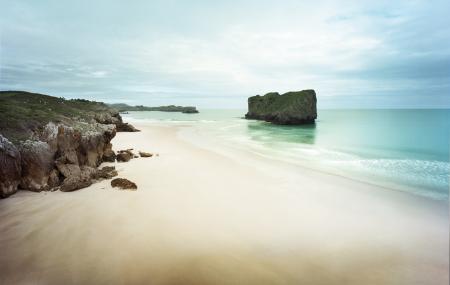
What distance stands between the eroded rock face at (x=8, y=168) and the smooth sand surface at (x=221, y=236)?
40 cm

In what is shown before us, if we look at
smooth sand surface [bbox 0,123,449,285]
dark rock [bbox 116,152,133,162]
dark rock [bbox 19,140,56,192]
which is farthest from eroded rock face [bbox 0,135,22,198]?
dark rock [bbox 116,152,133,162]

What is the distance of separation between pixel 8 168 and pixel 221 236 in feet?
21.9

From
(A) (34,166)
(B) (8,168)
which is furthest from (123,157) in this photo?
(B) (8,168)

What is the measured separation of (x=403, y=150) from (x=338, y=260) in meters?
21.5

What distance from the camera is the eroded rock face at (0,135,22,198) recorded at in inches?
297

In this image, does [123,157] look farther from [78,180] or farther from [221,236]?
[221,236]

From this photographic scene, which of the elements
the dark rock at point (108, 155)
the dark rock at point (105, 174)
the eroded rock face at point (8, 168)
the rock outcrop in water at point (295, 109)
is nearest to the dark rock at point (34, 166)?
the eroded rock face at point (8, 168)

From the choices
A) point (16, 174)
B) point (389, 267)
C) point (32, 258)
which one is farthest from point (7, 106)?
point (389, 267)

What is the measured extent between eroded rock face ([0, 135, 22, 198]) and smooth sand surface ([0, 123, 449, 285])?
15.9 inches

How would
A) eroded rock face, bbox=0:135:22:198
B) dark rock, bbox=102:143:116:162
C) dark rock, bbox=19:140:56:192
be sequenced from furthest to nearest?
dark rock, bbox=102:143:116:162, dark rock, bbox=19:140:56:192, eroded rock face, bbox=0:135:22:198

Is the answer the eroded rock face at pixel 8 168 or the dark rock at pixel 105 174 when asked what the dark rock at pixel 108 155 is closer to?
the dark rock at pixel 105 174

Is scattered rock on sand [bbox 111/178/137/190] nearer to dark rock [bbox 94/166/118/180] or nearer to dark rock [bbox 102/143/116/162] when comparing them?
dark rock [bbox 94/166/118/180]

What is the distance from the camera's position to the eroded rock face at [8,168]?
7.54 m

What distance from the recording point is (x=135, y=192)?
8945mm
